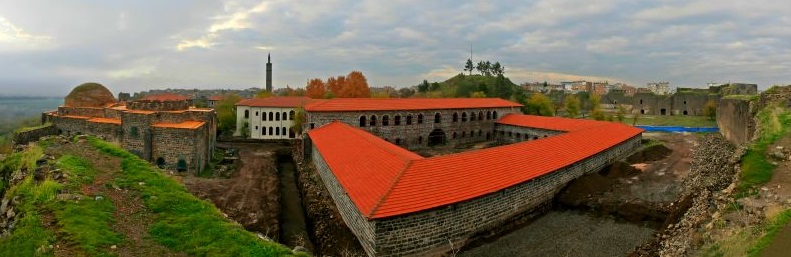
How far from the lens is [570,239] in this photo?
13.1 metres

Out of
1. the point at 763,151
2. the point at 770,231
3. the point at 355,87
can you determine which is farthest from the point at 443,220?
the point at 355,87

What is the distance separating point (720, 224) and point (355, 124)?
2498 cm

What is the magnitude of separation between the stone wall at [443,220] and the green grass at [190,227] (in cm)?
305

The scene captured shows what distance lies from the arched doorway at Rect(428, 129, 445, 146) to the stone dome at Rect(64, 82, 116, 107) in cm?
2529

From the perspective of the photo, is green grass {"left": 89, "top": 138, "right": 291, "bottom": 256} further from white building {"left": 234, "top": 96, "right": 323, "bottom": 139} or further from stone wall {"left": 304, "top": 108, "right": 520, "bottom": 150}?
white building {"left": 234, "top": 96, "right": 323, "bottom": 139}

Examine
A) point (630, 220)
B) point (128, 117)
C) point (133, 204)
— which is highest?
point (128, 117)

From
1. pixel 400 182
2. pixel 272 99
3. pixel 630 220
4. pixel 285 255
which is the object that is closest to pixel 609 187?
pixel 630 220

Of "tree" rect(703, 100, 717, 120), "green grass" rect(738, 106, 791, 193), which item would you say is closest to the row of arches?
"green grass" rect(738, 106, 791, 193)

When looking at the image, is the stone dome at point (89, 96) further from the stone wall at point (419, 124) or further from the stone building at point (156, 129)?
the stone wall at point (419, 124)

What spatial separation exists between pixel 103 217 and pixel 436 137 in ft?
96.9

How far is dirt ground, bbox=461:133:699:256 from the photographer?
12512 millimetres

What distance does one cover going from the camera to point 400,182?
1241cm

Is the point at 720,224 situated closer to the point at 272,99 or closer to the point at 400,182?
the point at 400,182

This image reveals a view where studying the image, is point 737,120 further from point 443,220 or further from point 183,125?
point 183,125
